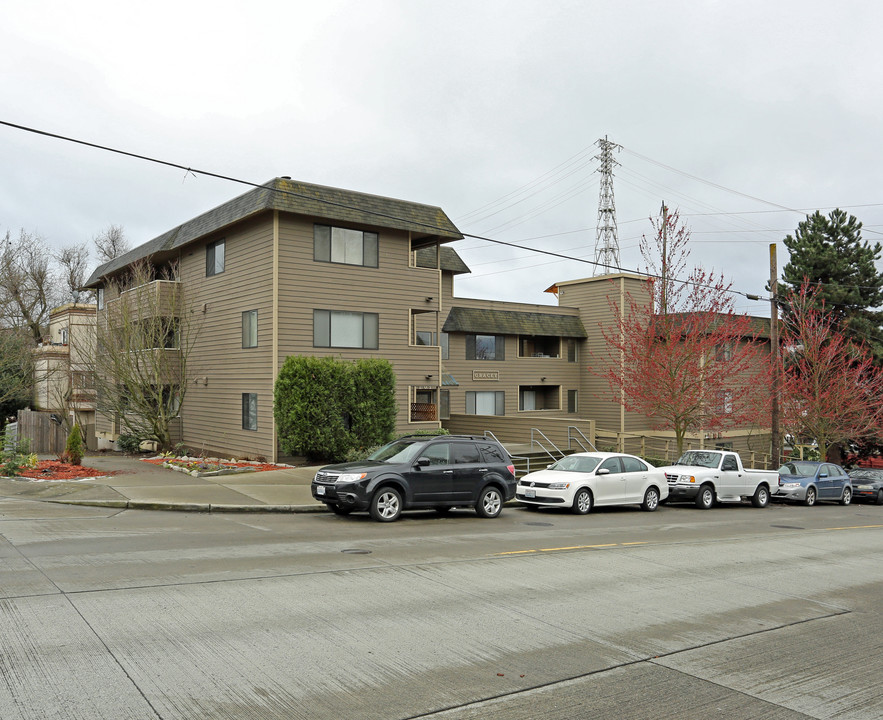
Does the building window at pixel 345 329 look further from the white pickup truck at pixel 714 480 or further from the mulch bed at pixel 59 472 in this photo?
the white pickup truck at pixel 714 480

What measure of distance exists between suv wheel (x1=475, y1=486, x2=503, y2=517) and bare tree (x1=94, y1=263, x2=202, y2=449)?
558 inches

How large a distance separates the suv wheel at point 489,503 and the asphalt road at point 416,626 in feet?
10.1

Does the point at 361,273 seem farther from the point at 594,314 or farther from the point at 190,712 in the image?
the point at 190,712

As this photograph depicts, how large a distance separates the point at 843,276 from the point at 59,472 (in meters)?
37.2

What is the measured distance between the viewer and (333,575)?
9305 mm

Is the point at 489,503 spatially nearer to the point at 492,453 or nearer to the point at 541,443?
the point at 492,453

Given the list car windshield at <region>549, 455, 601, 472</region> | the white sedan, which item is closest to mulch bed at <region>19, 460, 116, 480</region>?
the white sedan

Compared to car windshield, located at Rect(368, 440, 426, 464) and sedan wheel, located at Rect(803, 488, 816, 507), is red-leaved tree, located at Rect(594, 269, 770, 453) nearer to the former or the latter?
sedan wheel, located at Rect(803, 488, 816, 507)

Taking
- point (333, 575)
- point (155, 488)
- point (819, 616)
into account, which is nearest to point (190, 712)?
point (333, 575)

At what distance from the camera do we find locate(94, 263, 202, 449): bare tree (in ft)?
83.6

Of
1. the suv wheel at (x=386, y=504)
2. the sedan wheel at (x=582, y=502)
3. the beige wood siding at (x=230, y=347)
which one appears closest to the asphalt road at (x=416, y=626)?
the suv wheel at (x=386, y=504)

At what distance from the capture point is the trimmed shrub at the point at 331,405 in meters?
22.2

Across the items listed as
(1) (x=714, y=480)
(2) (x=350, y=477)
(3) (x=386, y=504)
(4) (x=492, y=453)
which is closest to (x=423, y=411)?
(1) (x=714, y=480)

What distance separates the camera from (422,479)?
15.2 meters
